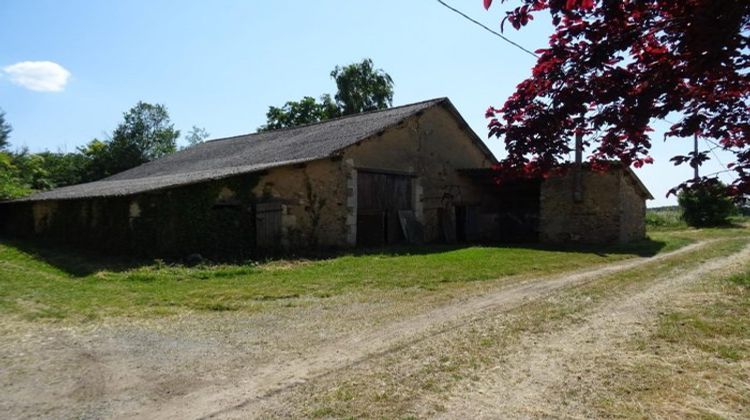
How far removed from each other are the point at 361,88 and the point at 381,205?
21532 mm

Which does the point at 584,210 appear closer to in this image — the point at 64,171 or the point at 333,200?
the point at 333,200

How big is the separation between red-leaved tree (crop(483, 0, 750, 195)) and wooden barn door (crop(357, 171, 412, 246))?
12.9 m

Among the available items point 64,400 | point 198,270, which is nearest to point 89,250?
point 198,270

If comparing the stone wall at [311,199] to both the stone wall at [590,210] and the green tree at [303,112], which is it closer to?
the stone wall at [590,210]

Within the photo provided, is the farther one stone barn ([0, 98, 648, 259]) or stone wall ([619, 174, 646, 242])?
stone wall ([619, 174, 646, 242])

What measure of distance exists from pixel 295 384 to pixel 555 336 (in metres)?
2.87

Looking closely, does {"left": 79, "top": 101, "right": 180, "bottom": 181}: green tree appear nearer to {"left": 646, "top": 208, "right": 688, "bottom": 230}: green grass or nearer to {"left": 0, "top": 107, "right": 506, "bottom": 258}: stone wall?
{"left": 0, "top": 107, "right": 506, "bottom": 258}: stone wall

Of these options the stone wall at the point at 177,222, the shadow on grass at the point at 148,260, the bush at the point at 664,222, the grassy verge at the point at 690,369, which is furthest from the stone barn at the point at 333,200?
the bush at the point at 664,222

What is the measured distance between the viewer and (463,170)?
20734mm

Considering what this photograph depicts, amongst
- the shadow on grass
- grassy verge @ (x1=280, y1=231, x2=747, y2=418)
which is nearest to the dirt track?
grassy verge @ (x1=280, y1=231, x2=747, y2=418)

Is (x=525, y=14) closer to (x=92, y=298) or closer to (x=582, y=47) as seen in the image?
(x=582, y=47)

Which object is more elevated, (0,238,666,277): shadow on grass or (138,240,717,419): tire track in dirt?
(0,238,666,277): shadow on grass

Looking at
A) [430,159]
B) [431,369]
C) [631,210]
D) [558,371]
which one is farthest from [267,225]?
[631,210]

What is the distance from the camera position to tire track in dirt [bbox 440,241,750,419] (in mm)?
3527
